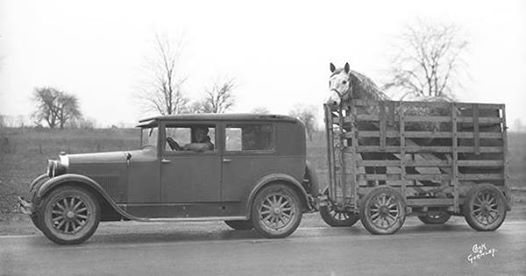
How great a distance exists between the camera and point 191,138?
33.2ft

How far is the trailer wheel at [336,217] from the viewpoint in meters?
11.8

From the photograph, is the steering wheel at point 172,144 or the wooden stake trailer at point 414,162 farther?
the wooden stake trailer at point 414,162

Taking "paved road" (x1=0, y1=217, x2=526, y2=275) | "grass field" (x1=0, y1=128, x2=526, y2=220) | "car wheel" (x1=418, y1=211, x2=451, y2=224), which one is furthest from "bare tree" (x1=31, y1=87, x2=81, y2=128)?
"car wheel" (x1=418, y1=211, x2=451, y2=224)

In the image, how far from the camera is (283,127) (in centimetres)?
1048

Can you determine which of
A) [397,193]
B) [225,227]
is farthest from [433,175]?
[225,227]

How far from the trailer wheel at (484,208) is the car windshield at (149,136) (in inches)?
218

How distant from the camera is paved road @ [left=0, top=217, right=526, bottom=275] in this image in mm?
7305

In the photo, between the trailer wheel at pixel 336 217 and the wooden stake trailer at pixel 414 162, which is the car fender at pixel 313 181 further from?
the trailer wheel at pixel 336 217

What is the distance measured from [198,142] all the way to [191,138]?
0.13 meters

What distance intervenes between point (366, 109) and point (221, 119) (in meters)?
2.58

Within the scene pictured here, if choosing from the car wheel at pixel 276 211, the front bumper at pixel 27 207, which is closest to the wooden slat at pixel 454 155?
the car wheel at pixel 276 211

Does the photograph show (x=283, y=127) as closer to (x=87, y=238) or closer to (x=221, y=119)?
(x=221, y=119)

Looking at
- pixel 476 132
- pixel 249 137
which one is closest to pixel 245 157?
pixel 249 137
